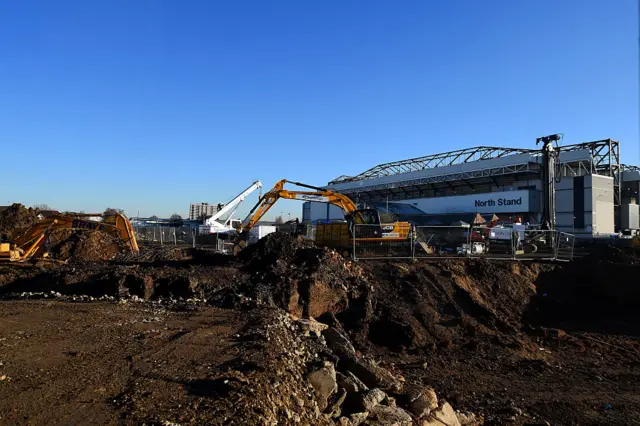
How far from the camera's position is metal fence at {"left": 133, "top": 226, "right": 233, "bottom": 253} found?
2898cm

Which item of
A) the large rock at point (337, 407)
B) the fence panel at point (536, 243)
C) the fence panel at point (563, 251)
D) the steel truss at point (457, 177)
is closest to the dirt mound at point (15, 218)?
the large rock at point (337, 407)

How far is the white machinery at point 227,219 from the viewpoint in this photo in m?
34.7

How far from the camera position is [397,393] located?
7301mm

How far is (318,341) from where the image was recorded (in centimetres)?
845

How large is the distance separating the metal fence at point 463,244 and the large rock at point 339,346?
918 cm

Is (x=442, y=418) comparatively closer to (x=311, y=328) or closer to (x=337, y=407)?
(x=337, y=407)

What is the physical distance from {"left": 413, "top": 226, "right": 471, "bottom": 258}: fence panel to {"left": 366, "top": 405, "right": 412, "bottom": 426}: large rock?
13492 millimetres

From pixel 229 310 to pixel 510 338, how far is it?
28.8 feet

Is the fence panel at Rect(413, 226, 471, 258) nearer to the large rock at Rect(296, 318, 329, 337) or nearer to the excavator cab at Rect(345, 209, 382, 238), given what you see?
the excavator cab at Rect(345, 209, 382, 238)

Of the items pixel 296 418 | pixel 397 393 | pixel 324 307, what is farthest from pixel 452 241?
pixel 296 418

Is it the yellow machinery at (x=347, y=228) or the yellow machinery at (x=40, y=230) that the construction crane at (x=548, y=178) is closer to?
the yellow machinery at (x=347, y=228)

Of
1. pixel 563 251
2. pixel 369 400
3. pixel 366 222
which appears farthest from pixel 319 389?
pixel 563 251

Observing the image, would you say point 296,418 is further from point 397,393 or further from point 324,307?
point 324,307

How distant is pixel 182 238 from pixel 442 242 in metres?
23.8
